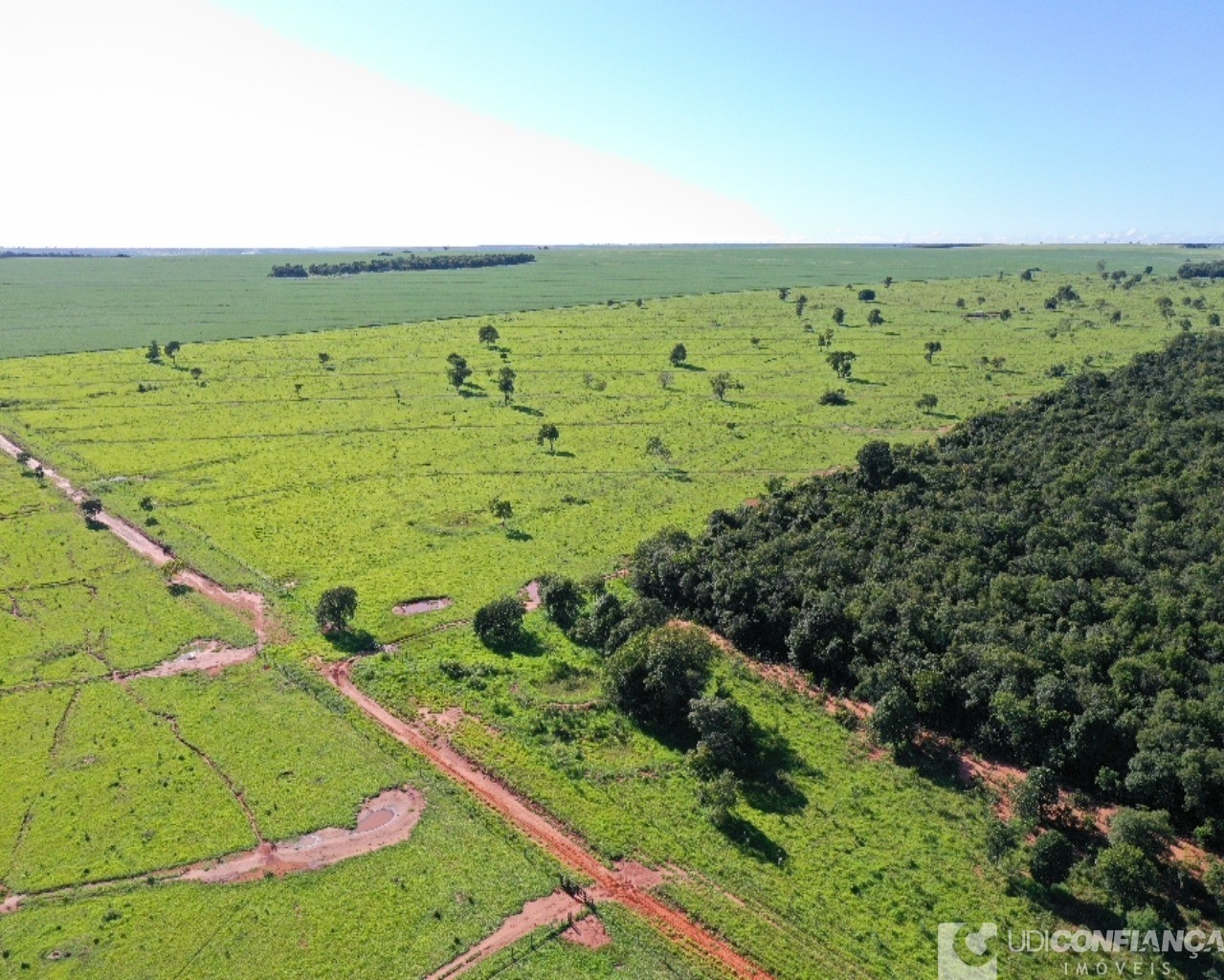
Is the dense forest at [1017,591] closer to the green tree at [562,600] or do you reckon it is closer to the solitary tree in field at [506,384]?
the green tree at [562,600]

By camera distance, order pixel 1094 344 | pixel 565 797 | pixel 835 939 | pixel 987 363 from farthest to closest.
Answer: pixel 1094 344 < pixel 987 363 < pixel 565 797 < pixel 835 939

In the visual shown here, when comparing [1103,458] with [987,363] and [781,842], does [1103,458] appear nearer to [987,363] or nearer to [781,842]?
[781,842]

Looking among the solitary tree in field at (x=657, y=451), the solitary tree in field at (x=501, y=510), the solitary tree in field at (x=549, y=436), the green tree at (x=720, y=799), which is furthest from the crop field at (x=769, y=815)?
the solitary tree in field at (x=549, y=436)

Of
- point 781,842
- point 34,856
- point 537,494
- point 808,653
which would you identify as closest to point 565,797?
point 781,842

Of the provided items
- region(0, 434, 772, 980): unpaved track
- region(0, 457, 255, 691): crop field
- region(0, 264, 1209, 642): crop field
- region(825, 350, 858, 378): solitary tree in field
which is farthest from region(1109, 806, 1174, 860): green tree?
region(825, 350, 858, 378): solitary tree in field

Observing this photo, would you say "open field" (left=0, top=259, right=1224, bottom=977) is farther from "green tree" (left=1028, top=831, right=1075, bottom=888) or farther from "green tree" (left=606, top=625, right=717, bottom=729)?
"green tree" (left=606, top=625, right=717, bottom=729)

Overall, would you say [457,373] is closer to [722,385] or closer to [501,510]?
[722,385]
